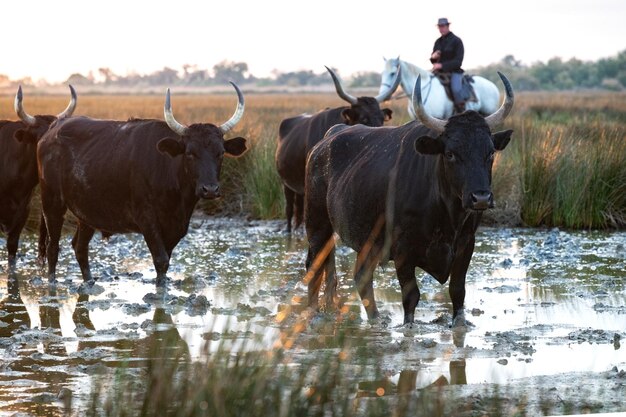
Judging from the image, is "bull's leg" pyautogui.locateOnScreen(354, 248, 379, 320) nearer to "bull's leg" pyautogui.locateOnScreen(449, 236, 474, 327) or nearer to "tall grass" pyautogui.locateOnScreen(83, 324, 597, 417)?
"bull's leg" pyautogui.locateOnScreen(449, 236, 474, 327)

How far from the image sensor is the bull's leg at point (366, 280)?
8977 millimetres

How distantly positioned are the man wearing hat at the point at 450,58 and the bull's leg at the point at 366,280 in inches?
509

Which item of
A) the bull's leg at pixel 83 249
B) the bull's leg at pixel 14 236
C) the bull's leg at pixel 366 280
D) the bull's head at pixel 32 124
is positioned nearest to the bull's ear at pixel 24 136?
the bull's head at pixel 32 124

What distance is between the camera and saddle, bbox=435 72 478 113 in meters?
22.3

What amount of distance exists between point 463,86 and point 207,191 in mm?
13085

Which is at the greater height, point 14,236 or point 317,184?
point 317,184

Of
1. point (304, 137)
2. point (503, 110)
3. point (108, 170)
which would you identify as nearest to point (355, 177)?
point (503, 110)

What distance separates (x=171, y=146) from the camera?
34.6 ft

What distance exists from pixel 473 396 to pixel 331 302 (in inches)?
134

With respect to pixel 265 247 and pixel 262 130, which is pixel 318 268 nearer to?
pixel 265 247

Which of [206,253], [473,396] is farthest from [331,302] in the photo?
[206,253]

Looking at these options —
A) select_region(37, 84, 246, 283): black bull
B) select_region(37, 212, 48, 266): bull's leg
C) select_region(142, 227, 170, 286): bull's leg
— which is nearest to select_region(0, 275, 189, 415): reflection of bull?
select_region(142, 227, 170, 286): bull's leg

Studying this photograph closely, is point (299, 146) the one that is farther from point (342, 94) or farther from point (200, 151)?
point (200, 151)

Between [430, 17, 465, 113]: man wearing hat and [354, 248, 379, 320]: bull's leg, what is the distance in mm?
12927
